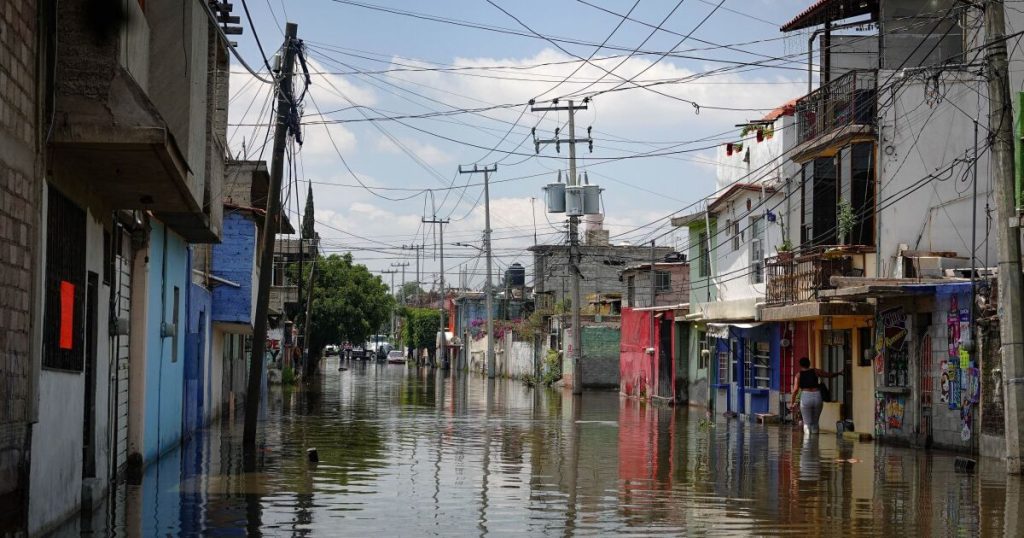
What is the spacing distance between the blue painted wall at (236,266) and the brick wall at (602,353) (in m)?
33.8

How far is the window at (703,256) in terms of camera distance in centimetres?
4481

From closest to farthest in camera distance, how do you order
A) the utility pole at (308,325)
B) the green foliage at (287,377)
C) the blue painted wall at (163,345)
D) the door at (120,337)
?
the door at (120,337)
the blue painted wall at (163,345)
the green foliage at (287,377)
the utility pole at (308,325)

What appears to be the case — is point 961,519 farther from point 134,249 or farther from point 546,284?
point 546,284

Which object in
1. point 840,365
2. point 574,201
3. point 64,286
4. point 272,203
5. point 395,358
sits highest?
point 574,201

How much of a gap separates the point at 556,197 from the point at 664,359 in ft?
33.0

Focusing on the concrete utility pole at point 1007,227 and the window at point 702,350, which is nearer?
the concrete utility pole at point 1007,227

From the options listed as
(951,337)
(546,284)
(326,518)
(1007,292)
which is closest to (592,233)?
(546,284)

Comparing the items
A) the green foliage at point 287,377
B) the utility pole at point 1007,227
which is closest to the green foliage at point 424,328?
the green foliage at point 287,377

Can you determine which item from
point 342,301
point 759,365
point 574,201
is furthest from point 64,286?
point 342,301

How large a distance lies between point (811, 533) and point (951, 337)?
12318 millimetres

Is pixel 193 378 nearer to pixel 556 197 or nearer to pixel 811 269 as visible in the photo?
pixel 811 269

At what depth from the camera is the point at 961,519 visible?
14109mm

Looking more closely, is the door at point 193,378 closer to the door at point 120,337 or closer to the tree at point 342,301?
the door at point 120,337

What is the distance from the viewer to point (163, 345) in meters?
22.0
